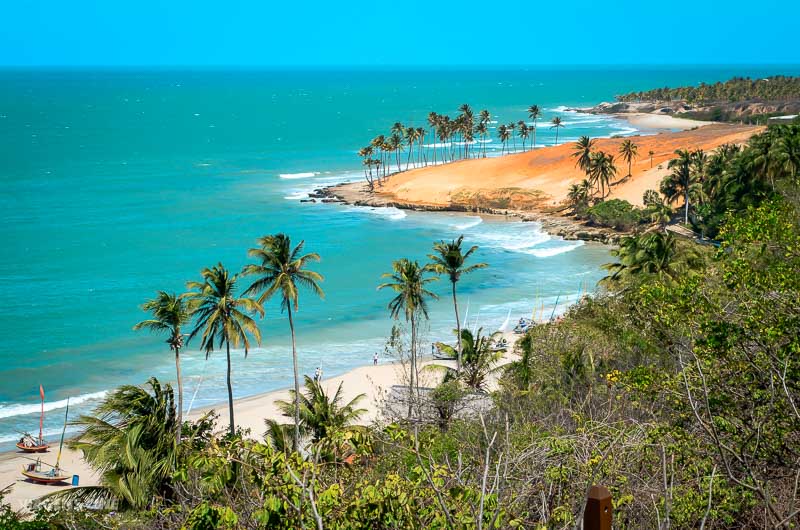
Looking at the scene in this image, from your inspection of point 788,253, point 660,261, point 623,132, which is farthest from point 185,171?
point 788,253

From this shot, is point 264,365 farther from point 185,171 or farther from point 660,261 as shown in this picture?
point 185,171

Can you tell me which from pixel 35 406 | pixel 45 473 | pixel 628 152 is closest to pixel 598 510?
pixel 45 473

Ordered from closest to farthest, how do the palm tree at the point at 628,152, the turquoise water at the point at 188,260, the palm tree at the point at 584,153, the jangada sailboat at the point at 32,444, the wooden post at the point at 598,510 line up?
the wooden post at the point at 598,510
the jangada sailboat at the point at 32,444
the turquoise water at the point at 188,260
the palm tree at the point at 584,153
the palm tree at the point at 628,152

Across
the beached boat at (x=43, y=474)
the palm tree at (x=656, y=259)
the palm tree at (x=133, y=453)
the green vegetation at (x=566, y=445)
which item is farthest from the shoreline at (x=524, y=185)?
the palm tree at (x=133, y=453)

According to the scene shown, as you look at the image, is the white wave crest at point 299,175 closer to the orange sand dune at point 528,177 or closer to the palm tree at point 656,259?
the orange sand dune at point 528,177

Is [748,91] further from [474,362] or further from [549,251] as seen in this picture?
[474,362]

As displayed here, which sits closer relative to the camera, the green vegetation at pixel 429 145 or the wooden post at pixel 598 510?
the wooden post at pixel 598 510
